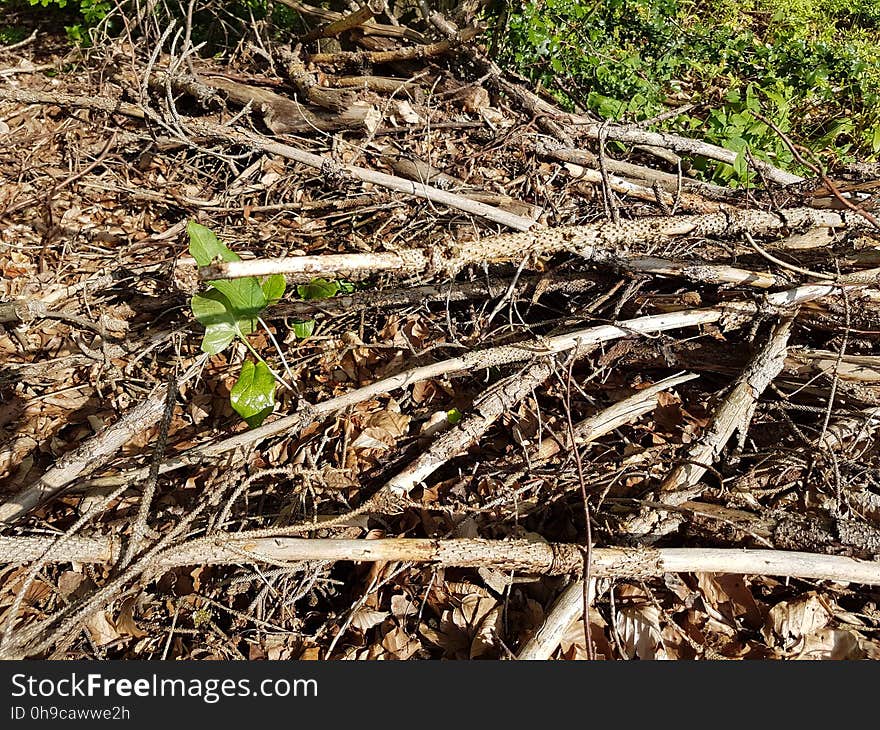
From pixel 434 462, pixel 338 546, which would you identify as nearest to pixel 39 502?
pixel 338 546

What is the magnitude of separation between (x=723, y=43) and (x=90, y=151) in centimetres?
463

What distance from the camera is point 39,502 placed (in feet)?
7.14

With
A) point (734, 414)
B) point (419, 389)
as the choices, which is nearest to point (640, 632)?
point (734, 414)

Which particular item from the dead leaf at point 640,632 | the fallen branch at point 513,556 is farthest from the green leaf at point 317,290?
the dead leaf at point 640,632

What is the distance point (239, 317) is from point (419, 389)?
0.82 metres

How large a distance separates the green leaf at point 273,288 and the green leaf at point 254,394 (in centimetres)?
26

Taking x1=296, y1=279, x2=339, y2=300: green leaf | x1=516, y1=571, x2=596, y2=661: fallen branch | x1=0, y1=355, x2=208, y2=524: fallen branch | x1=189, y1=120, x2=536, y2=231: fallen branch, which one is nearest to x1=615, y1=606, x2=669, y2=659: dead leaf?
x1=516, y1=571, x2=596, y2=661: fallen branch

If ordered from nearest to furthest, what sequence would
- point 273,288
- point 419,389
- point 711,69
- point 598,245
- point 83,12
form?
point 273,288 → point 598,245 → point 419,389 → point 83,12 → point 711,69

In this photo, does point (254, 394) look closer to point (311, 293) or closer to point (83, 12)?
point (311, 293)

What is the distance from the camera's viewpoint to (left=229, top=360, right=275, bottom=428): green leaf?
7.36ft

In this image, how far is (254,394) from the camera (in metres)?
2.27

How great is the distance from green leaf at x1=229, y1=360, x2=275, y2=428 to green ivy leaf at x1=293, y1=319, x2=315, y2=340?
44cm

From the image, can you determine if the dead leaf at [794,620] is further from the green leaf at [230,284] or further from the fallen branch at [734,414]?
the green leaf at [230,284]

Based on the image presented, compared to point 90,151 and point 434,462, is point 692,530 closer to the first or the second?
point 434,462
